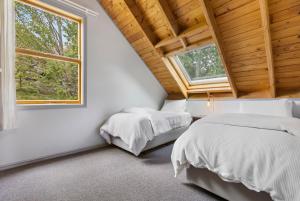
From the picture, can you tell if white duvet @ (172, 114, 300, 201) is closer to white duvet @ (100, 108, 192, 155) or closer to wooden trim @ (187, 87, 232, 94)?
white duvet @ (100, 108, 192, 155)

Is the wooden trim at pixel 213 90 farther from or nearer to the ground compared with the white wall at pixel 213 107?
farther from the ground

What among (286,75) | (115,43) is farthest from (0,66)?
(286,75)

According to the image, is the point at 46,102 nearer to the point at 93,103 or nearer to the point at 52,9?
the point at 93,103

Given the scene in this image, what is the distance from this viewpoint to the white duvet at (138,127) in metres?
2.37

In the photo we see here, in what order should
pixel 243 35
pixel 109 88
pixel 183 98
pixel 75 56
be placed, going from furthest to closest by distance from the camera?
pixel 183 98 → pixel 109 88 → pixel 75 56 → pixel 243 35

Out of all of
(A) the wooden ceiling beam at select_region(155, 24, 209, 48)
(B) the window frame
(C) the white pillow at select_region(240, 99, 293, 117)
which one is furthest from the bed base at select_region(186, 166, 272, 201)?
(B) the window frame

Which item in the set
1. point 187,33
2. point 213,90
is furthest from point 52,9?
point 213,90

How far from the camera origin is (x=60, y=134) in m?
2.53

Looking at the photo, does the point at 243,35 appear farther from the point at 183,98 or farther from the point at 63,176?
the point at 63,176

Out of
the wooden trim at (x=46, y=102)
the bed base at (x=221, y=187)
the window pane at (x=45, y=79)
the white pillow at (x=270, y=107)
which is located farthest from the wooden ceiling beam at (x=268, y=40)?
the wooden trim at (x=46, y=102)

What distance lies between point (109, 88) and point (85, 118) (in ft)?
2.39

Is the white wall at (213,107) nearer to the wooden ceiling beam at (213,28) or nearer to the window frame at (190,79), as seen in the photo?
the window frame at (190,79)

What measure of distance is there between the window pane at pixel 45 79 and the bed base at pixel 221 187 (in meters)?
2.25

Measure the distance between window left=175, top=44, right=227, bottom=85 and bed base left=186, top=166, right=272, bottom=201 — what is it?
89.1 inches
